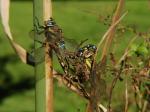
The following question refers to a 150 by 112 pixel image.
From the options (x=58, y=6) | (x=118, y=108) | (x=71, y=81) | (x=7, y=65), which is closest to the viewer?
(x=71, y=81)

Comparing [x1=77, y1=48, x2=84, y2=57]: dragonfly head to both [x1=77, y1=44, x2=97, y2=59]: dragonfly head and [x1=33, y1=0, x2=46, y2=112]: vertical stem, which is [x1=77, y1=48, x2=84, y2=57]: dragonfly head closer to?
[x1=77, y1=44, x2=97, y2=59]: dragonfly head

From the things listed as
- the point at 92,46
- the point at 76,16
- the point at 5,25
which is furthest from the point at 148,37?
the point at 76,16

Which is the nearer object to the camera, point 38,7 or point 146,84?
point 38,7

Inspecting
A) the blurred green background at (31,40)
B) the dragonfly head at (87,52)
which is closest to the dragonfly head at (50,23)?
the dragonfly head at (87,52)

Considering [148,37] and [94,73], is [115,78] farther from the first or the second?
[148,37]

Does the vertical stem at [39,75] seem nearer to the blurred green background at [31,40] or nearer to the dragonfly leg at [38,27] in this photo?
the dragonfly leg at [38,27]

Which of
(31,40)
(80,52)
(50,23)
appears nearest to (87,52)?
(80,52)

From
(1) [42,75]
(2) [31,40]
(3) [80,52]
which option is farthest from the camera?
(2) [31,40]

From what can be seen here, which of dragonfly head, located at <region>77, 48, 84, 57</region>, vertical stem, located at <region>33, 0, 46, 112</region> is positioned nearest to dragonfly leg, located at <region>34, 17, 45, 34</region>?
vertical stem, located at <region>33, 0, 46, 112</region>

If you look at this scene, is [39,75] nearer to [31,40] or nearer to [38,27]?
[38,27]
